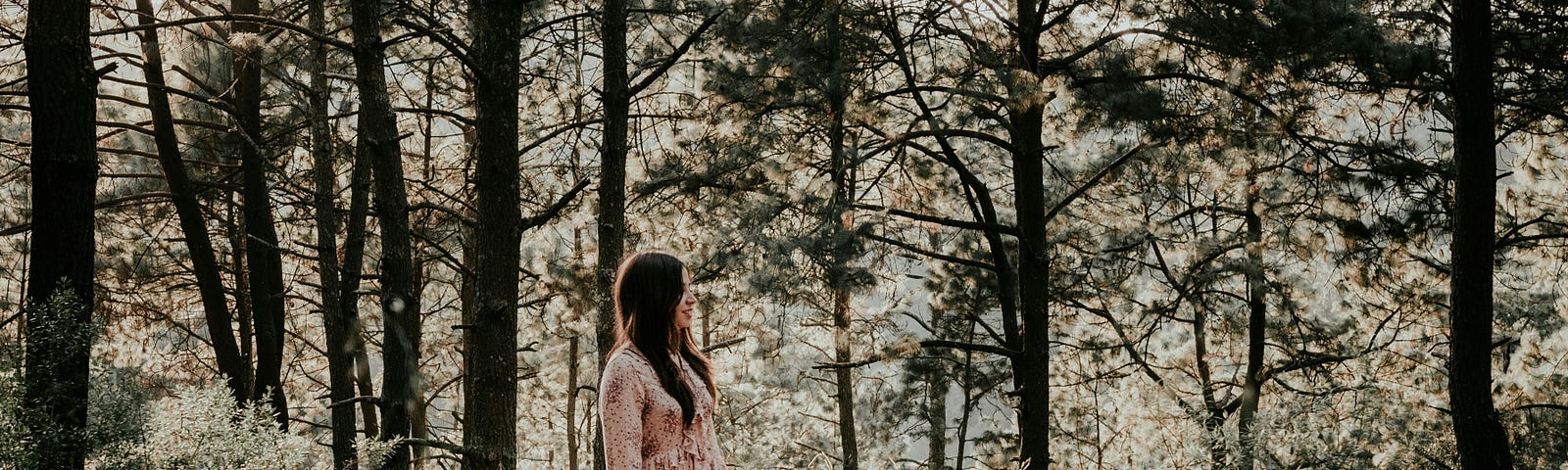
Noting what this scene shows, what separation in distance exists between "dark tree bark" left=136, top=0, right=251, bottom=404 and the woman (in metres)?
7.43

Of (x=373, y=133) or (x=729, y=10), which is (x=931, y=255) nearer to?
(x=729, y=10)

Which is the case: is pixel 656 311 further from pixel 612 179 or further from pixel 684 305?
pixel 612 179

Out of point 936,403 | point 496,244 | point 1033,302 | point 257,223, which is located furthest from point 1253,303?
point 257,223

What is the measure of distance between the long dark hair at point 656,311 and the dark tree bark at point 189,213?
7423 millimetres

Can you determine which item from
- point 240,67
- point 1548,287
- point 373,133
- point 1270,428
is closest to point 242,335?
point 240,67

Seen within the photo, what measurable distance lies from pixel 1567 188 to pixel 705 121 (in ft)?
30.4

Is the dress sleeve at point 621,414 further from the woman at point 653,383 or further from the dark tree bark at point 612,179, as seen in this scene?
the dark tree bark at point 612,179

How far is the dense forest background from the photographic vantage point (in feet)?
16.8

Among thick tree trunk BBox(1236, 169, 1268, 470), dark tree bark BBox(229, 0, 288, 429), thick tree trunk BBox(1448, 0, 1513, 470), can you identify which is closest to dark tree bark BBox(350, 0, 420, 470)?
dark tree bark BBox(229, 0, 288, 429)

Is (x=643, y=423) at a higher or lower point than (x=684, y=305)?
lower

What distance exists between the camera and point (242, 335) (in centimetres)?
1123

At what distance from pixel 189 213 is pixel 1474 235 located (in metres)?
9.74

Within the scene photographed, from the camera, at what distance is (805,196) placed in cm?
870

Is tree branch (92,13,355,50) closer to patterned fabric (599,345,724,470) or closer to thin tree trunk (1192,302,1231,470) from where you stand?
patterned fabric (599,345,724,470)
